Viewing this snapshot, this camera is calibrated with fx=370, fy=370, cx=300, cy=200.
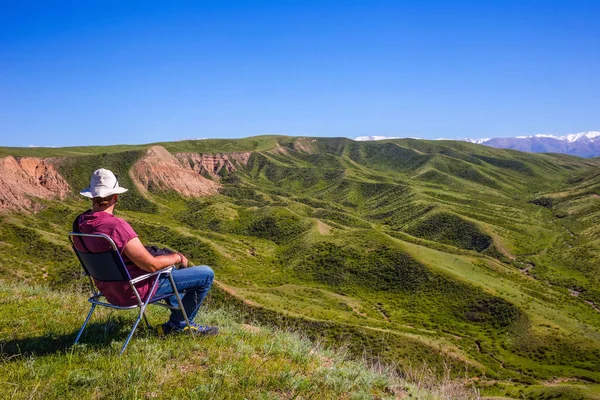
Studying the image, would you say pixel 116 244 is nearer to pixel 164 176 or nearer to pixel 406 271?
pixel 406 271

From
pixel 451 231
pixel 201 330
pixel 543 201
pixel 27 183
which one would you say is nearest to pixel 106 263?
pixel 201 330

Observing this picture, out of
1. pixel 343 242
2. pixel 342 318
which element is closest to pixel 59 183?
pixel 343 242

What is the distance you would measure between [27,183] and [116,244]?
127m

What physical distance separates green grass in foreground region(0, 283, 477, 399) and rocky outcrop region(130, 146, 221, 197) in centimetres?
14677

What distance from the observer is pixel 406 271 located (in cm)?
7850

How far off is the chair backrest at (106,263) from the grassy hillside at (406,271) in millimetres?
4530

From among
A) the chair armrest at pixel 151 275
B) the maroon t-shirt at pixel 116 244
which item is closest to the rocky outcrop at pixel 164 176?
the maroon t-shirt at pixel 116 244

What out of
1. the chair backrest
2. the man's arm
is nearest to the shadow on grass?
the chair backrest

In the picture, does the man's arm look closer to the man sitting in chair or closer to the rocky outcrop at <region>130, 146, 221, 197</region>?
the man sitting in chair

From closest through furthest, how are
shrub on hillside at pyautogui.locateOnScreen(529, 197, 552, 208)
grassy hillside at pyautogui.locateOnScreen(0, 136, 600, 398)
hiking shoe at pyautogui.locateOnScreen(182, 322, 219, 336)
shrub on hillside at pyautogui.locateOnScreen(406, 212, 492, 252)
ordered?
hiking shoe at pyautogui.locateOnScreen(182, 322, 219, 336) → grassy hillside at pyautogui.locateOnScreen(0, 136, 600, 398) → shrub on hillside at pyautogui.locateOnScreen(406, 212, 492, 252) → shrub on hillside at pyautogui.locateOnScreen(529, 197, 552, 208)

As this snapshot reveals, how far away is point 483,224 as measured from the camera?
121 m

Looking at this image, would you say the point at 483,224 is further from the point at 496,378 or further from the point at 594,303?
the point at 496,378

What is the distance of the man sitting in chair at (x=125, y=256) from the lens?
491 cm

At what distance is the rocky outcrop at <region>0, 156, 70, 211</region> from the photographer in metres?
94.9
